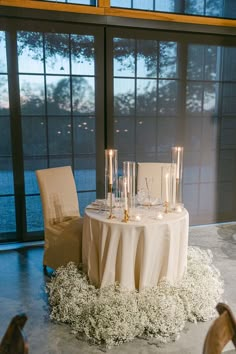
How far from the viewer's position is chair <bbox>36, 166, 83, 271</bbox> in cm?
311

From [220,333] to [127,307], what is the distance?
4.64ft

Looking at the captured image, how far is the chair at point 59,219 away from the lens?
10.2 ft

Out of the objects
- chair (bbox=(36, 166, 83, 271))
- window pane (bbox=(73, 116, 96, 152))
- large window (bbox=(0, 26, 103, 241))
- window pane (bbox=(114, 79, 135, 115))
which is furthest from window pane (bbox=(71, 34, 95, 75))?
chair (bbox=(36, 166, 83, 271))

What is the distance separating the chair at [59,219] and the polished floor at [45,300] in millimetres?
302

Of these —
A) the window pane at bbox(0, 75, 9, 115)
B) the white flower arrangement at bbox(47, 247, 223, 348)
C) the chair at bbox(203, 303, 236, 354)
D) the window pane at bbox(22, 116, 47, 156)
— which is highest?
the window pane at bbox(0, 75, 9, 115)

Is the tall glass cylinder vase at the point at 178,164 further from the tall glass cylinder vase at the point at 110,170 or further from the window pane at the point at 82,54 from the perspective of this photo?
the window pane at the point at 82,54

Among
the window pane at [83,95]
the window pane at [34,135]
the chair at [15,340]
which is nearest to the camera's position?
the chair at [15,340]

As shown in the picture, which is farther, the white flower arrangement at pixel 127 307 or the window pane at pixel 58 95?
the window pane at pixel 58 95

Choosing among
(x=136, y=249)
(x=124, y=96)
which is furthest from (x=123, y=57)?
(x=136, y=249)

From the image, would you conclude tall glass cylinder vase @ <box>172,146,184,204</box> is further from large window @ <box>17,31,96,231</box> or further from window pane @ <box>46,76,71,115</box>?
window pane @ <box>46,76,71,115</box>

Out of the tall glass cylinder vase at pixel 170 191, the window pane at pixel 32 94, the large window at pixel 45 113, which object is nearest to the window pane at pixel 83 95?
the large window at pixel 45 113

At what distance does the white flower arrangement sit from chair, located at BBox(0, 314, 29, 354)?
1347mm


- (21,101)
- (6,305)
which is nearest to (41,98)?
(21,101)

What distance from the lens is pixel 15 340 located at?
107cm
